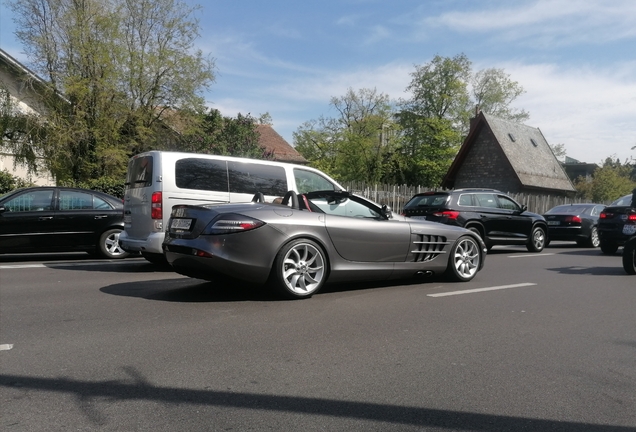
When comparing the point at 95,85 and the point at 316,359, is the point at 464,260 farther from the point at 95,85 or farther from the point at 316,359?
the point at 95,85

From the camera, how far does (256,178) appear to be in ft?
34.6

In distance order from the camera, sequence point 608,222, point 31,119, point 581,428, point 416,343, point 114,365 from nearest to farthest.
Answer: point 581,428
point 114,365
point 416,343
point 608,222
point 31,119

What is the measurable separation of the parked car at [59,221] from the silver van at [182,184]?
211 centimetres

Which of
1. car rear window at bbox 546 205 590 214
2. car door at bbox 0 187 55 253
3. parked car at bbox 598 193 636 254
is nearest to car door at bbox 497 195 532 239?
parked car at bbox 598 193 636 254

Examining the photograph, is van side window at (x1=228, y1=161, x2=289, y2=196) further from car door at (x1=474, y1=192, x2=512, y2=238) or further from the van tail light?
car door at (x1=474, y1=192, x2=512, y2=238)

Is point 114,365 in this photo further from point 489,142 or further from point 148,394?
point 489,142

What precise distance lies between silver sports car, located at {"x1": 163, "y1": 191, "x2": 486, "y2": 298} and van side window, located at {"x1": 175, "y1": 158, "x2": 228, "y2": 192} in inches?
84.7

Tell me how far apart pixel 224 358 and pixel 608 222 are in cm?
1278

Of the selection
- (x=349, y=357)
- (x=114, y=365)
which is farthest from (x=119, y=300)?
(x=349, y=357)

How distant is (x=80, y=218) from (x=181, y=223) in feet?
17.9

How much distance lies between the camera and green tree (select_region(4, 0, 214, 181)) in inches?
1044

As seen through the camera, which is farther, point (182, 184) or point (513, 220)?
point (513, 220)

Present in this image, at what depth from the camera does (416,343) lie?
5.25m

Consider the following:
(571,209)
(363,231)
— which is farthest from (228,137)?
(363,231)
